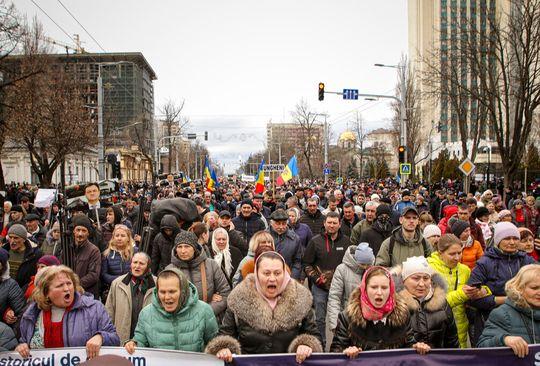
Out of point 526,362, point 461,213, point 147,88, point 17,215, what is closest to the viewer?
point 526,362

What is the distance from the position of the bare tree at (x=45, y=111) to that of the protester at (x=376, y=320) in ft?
58.1

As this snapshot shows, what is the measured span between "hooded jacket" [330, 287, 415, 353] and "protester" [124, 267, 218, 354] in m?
Answer: 1.19

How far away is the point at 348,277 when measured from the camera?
19.5 feet

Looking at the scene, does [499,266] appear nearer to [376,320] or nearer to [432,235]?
[432,235]

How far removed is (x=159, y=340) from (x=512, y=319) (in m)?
2.85

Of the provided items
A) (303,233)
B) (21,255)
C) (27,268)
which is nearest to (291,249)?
(303,233)

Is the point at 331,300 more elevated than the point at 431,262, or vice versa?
the point at 431,262

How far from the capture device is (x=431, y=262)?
18.6 ft

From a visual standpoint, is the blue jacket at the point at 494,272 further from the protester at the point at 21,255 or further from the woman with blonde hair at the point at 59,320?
the protester at the point at 21,255

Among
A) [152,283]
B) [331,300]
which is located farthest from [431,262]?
[152,283]

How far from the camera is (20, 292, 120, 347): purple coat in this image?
170 inches

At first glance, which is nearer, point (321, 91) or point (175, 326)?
point (175, 326)

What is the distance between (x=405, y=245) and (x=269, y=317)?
329 centimetres

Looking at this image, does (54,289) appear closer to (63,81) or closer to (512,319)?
(512,319)
